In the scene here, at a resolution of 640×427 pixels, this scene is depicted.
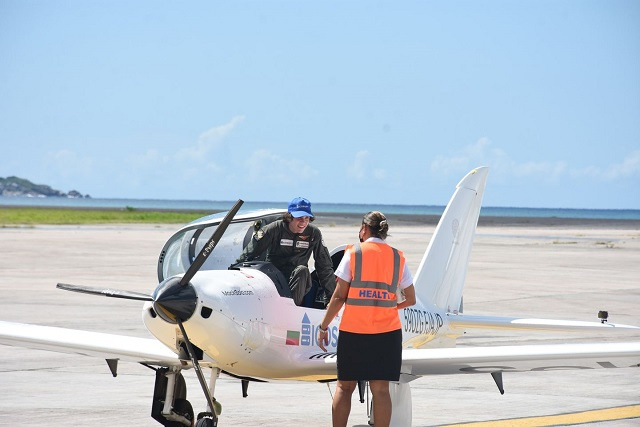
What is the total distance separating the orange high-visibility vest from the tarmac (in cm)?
222

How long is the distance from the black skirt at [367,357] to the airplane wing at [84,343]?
80.6 inches

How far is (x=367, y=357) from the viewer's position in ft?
26.7

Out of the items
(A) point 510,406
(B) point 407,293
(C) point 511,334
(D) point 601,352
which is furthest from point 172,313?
(C) point 511,334

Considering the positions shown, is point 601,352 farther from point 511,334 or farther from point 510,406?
point 511,334

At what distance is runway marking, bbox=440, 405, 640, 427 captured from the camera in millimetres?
10086

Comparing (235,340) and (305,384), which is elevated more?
(235,340)

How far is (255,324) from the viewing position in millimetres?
8898

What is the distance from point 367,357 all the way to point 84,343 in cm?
309

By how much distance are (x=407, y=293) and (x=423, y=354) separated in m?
0.89

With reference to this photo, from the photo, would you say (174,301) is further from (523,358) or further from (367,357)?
(523,358)

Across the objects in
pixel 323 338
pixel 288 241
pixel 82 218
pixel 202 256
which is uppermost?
pixel 288 241

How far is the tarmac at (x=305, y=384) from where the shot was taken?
1048 centimetres

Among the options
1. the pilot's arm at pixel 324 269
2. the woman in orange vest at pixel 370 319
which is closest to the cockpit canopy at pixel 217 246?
the pilot's arm at pixel 324 269

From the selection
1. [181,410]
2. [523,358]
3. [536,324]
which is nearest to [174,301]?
[181,410]
